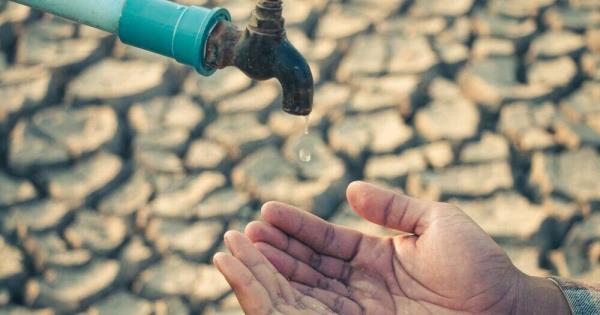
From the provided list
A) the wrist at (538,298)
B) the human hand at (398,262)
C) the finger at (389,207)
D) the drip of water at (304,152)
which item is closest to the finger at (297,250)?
the human hand at (398,262)

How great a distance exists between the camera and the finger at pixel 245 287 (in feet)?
5.17

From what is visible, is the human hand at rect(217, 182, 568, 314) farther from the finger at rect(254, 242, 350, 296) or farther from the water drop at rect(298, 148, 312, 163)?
the water drop at rect(298, 148, 312, 163)

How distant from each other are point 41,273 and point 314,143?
868mm

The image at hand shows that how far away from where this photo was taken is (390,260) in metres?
1.86

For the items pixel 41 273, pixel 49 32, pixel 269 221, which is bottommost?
pixel 41 273

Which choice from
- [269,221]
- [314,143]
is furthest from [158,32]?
[314,143]

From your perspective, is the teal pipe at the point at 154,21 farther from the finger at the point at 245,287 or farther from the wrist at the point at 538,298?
the wrist at the point at 538,298

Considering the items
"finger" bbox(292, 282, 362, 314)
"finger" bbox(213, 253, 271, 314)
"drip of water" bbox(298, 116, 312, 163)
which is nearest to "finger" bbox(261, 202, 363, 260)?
"finger" bbox(292, 282, 362, 314)

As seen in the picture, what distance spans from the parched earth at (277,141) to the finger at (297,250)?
0.45 meters

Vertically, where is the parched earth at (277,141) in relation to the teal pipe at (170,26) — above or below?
below

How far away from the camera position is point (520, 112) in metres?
2.81

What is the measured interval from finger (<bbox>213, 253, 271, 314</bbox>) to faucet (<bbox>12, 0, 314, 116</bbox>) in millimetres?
300

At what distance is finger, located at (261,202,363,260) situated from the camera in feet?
5.97

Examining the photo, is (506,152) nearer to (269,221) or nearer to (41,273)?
(269,221)
